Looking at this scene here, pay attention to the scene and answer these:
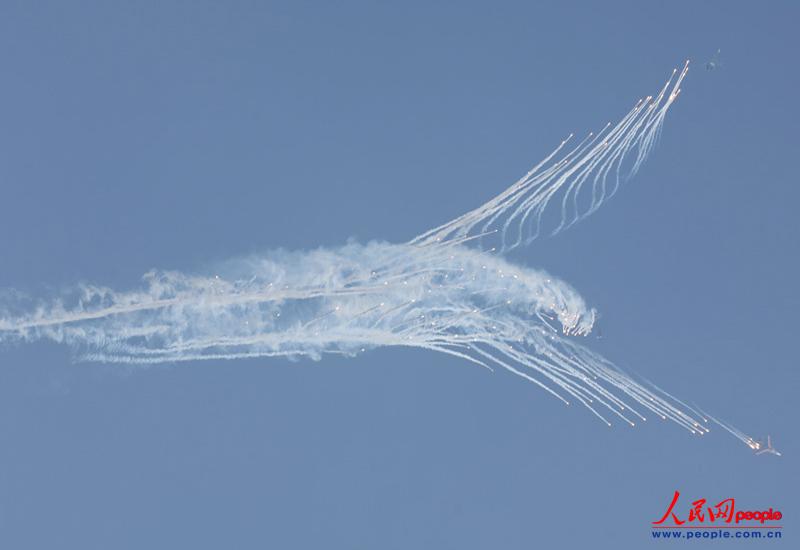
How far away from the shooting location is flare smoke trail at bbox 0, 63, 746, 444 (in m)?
20.0

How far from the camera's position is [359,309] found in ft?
66.2

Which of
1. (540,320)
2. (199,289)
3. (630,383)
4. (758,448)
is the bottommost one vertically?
(758,448)

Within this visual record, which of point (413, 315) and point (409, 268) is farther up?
point (409, 268)

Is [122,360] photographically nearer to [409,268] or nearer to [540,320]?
[409,268]

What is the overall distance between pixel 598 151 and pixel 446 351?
8.39 meters

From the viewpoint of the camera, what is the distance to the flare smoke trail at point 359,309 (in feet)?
65.7

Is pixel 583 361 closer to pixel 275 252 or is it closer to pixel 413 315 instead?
pixel 413 315

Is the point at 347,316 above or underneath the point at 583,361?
above

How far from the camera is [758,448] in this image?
21312 mm

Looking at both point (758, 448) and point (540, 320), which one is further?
point (758, 448)

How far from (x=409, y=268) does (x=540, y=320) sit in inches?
178

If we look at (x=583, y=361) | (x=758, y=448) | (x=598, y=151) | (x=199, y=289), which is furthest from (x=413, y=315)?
(x=758, y=448)

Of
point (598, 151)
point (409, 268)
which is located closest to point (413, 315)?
point (409, 268)

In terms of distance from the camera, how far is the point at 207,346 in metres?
20.3
